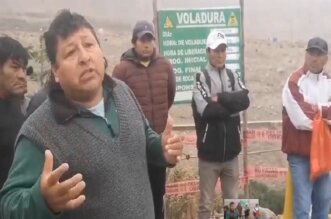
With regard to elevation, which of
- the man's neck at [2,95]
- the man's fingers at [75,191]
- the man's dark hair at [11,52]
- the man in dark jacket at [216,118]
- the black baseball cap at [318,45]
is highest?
the man's dark hair at [11,52]

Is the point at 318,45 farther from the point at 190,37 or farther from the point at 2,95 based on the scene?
the point at 2,95

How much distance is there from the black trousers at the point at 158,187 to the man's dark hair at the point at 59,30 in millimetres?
2408

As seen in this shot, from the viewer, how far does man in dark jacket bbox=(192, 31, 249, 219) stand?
14.2 feet

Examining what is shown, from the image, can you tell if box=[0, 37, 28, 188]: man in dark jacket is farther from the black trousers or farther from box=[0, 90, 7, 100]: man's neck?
the black trousers

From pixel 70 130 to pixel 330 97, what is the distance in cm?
299

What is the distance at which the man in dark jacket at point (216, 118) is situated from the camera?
14.2 feet

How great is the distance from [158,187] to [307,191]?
120cm

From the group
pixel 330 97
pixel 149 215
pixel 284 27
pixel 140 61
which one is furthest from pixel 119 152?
pixel 284 27

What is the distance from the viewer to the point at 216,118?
4324 mm

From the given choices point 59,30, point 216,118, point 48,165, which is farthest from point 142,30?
point 48,165

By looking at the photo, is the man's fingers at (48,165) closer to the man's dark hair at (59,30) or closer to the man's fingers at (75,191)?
the man's fingers at (75,191)

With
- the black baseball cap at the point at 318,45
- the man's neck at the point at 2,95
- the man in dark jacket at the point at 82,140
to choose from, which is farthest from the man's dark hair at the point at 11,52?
the black baseball cap at the point at 318,45

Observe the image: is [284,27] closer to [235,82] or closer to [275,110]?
[275,110]

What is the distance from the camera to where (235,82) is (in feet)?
14.7
